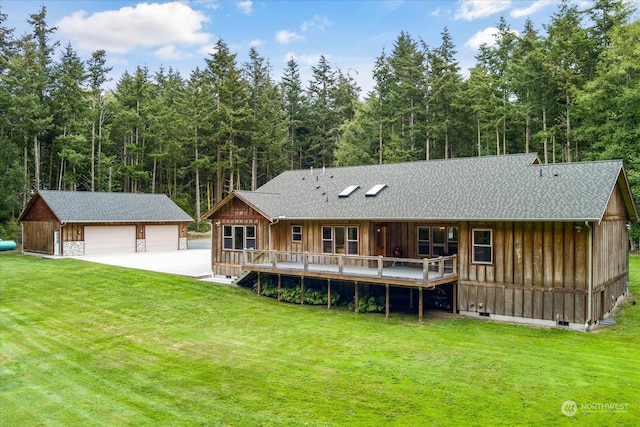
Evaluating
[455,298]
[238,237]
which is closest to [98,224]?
[238,237]

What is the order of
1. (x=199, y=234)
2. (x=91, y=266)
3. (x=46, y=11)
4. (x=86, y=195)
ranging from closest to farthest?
(x=91, y=266) → (x=86, y=195) → (x=46, y=11) → (x=199, y=234)

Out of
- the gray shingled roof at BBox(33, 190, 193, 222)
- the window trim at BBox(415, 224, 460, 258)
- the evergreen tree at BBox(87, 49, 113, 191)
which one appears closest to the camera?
the window trim at BBox(415, 224, 460, 258)

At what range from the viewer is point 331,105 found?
59.1 m

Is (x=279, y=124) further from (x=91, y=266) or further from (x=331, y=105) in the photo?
(x=91, y=266)

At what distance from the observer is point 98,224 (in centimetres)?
3009

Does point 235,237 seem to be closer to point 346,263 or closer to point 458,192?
point 346,263

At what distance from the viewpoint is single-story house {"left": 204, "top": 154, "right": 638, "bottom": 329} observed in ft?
44.4

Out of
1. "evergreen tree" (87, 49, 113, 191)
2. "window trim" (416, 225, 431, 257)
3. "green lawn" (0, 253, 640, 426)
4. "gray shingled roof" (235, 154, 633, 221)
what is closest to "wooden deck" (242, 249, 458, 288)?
"window trim" (416, 225, 431, 257)

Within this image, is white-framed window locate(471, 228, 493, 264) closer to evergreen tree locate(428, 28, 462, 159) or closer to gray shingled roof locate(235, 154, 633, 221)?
gray shingled roof locate(235, 154, 633, 221)

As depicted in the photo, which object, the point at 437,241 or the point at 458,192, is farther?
the point at 437,241

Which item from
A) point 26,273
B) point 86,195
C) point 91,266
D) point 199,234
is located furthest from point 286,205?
point 199,234

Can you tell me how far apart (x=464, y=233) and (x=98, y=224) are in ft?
80.7

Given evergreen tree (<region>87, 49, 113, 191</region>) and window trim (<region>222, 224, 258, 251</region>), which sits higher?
evergreen tree (<region>87, 49, 113, 191</region>)

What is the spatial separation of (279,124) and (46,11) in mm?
23782
